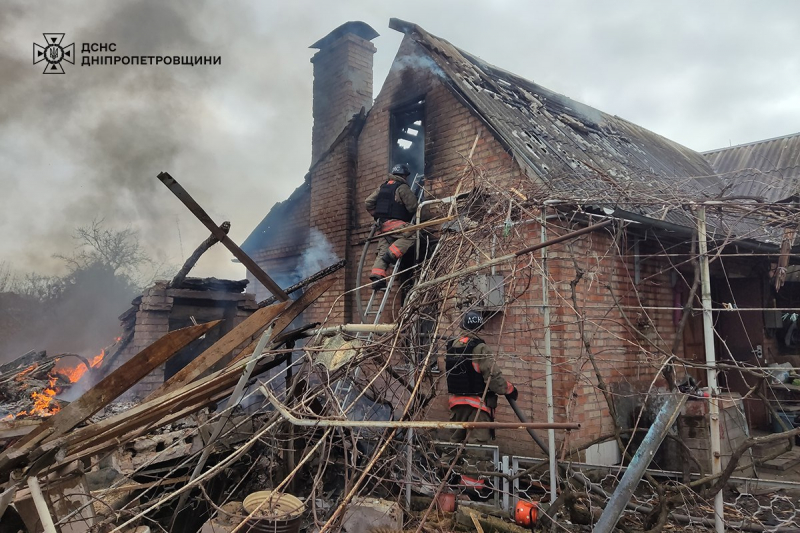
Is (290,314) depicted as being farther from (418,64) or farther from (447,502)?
(418,64)

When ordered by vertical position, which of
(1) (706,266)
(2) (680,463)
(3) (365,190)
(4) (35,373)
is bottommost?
(2) (680,463)

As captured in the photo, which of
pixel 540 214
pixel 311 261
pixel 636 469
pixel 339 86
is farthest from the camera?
pixel 339 86

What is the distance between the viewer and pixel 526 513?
13.5 feet

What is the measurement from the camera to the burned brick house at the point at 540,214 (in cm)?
465

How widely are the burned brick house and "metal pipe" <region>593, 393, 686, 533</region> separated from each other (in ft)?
3.62

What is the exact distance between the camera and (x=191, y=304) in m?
7.74

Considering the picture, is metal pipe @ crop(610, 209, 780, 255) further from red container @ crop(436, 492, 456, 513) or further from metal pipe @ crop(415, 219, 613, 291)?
red container @ crop(436, 492, 456, 513)

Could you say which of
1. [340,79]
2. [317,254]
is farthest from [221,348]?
[340,79]

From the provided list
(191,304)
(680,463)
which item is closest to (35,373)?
(191,304)

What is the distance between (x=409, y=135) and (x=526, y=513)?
259 inches

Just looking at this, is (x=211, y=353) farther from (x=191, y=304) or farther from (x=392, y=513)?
(x=191, y=304)

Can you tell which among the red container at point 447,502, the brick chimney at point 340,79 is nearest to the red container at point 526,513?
the red container at point 447,502

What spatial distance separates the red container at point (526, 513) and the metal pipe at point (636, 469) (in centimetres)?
162

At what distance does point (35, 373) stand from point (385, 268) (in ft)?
21.4
